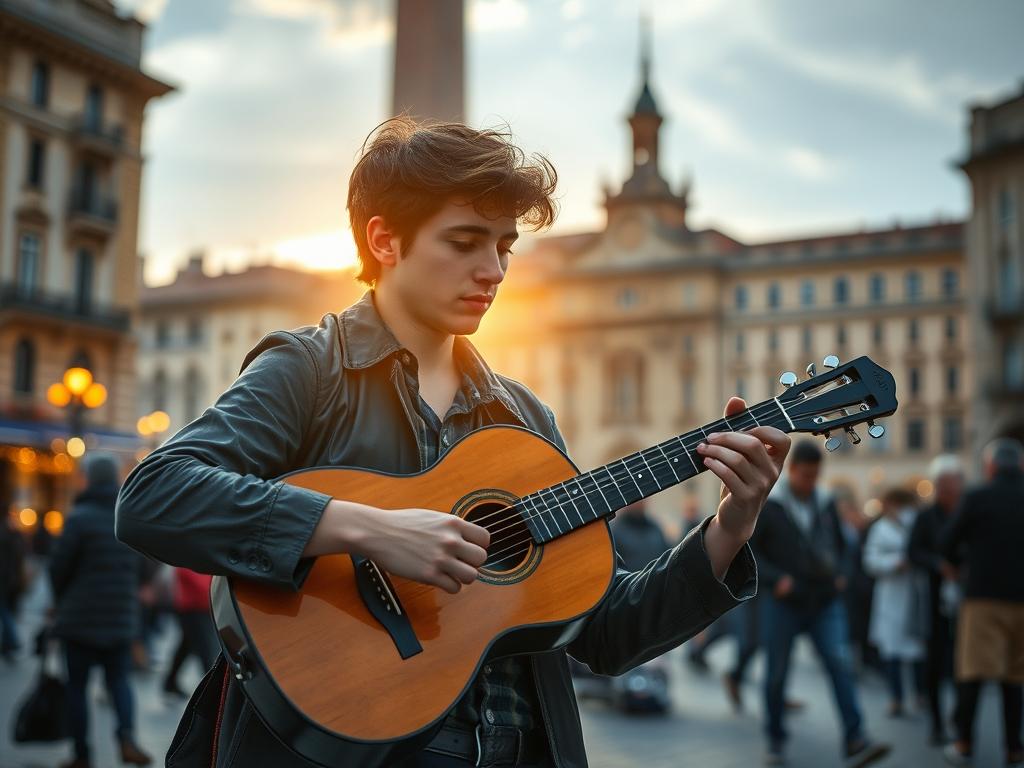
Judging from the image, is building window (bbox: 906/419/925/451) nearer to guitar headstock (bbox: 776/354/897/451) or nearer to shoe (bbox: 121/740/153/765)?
shoe (bbox: 121/740/153/765)

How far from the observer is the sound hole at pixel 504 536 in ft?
6.61

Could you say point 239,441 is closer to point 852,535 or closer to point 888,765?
point 888,765

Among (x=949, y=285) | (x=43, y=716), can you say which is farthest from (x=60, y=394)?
(x=949, y=285)

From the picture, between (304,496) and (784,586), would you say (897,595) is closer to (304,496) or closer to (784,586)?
(784,586)

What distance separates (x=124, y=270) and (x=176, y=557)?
33.3 meters

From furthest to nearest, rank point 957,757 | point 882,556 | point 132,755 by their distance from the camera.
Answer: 1. point 882,556
2. point 957,757
3. point 132,755

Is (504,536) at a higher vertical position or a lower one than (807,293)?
lower

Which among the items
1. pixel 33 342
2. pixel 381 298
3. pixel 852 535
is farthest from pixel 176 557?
pixel 33 342

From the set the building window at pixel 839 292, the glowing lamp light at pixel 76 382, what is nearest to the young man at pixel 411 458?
the glowing lamp light at pixel 76 382

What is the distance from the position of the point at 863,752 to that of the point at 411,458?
5868 mm

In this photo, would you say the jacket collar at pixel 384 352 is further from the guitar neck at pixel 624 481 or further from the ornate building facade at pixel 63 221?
the ornate building facade at pixel 63 221

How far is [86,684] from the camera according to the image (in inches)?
266

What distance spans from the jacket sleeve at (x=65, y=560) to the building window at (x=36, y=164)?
1028 inches

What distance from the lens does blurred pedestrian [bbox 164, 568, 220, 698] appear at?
9148mm
